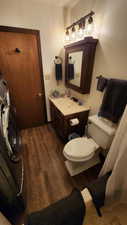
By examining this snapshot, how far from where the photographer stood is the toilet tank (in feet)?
4.12

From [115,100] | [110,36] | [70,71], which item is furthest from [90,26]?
[115,100]

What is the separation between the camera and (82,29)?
1.60 m

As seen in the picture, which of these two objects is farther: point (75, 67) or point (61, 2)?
point (75, 67)

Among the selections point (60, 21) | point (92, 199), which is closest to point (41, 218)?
point (92, 199)

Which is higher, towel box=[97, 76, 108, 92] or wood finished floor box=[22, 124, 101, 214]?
towel box=[97, 76, 108, 92]

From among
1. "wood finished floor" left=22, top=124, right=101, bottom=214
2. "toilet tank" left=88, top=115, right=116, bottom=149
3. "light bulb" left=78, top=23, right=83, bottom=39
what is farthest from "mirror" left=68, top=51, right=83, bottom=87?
"wood finished floor" left=22, top=124, right=101, bottom=214

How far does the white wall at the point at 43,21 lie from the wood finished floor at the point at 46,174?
1393 millimetres

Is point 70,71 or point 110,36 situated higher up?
point 110,36

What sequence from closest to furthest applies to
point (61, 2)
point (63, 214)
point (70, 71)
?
point (63, 214) → point (61, 2) → point (70, 71)

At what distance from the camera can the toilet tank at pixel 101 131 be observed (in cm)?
126

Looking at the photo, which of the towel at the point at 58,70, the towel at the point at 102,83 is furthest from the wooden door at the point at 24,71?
the towel at the point at 102,83

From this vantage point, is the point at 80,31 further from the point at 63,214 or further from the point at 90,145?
the point at 63,214

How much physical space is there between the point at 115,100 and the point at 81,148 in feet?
2.54

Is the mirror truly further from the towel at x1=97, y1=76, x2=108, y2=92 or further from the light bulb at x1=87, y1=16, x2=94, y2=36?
the towel at x1=97, y1=76, x2=108, y2=92
